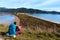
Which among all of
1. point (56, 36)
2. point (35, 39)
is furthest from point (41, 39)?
point (56, 36)

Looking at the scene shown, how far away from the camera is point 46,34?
14023 millimetres

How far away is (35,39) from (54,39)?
1.02m

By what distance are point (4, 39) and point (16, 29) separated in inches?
59.9

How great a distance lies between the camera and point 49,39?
13.1m

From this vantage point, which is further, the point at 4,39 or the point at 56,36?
the point at 56,36

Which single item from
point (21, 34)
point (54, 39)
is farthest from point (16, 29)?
point (54, 39)

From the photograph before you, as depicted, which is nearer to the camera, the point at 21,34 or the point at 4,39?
the point at 4,39

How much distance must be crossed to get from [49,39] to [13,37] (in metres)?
1.78

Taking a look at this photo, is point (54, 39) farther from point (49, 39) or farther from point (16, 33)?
point (16, 33)

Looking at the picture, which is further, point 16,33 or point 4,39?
point 16,33

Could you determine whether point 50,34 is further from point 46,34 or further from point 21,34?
point 21,34

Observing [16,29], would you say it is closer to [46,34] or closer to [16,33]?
[16,33]

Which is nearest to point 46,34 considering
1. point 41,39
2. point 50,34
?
point 50,34

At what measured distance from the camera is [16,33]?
13.5m
